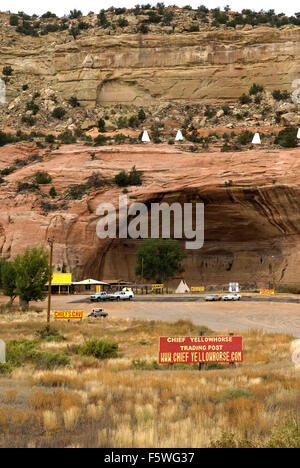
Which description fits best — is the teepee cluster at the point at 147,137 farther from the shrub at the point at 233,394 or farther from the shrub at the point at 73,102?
the shrub at the point at 233,394

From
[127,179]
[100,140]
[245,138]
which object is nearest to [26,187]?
[127,179]

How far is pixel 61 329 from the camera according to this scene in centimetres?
3086

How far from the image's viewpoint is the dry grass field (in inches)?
372

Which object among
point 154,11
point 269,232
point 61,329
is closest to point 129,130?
point 269,232

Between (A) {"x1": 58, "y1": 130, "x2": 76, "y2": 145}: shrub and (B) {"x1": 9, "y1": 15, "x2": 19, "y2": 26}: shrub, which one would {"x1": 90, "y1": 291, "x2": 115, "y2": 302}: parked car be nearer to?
(A) {"x1": 58, "y1": 130, "x2": 76, "y2": 145}: shrub

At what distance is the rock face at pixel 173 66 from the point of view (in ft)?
283

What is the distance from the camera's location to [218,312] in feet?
131

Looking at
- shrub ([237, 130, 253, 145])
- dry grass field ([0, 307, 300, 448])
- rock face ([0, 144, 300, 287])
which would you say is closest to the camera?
dry grass field ([0, 307, 300, 448])

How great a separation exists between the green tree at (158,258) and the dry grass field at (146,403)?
40.4m

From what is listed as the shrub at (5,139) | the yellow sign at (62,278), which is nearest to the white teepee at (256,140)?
the yellow sign at (62,278)

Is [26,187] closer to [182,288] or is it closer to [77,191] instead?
[77,191]

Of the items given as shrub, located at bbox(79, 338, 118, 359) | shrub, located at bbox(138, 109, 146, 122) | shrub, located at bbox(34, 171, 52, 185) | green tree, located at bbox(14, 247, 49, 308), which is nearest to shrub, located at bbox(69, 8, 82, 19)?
shrub, located at bbox(138, 109, 146, 122)

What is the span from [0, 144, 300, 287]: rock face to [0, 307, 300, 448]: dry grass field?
36310 mm
